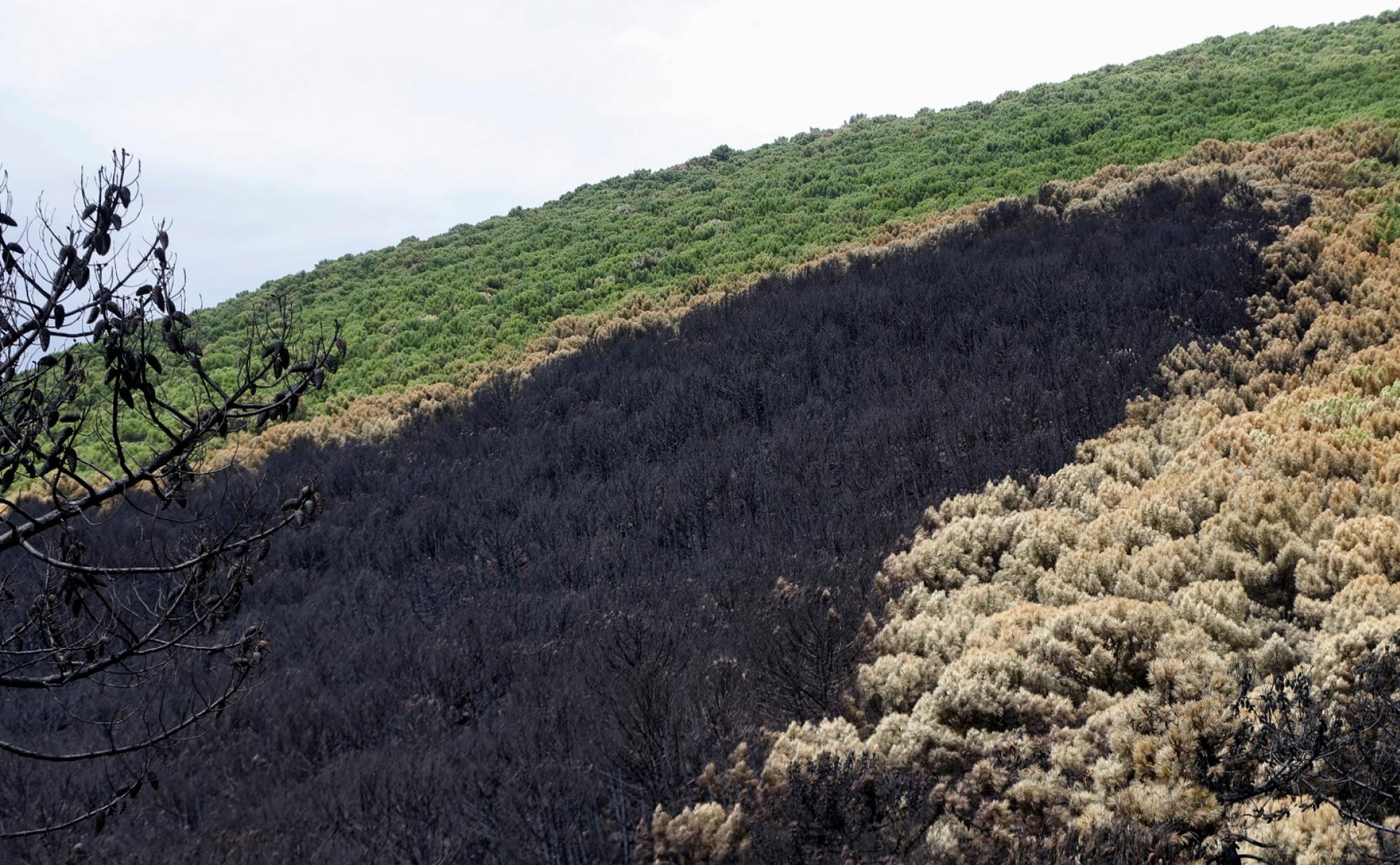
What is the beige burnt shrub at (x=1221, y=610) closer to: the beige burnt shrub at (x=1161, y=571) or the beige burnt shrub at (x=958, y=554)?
the beige burnt shrub at (x=1161, y=571)

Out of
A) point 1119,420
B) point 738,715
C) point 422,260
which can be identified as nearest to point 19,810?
point 738,715

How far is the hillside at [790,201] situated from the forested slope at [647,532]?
12.3 feet

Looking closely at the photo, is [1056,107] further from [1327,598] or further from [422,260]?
[1327,598]

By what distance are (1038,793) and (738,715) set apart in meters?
1.77

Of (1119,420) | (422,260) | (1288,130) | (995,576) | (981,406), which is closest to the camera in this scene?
(995,576)

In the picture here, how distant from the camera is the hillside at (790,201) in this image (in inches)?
767

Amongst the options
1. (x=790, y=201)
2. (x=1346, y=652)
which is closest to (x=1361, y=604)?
(x=1346, y=652)

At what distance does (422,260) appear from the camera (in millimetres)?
29109

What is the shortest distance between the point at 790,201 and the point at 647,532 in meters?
17.0

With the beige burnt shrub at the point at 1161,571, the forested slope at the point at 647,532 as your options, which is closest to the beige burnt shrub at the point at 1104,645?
the beige burnt shrub at the point at 1161,571

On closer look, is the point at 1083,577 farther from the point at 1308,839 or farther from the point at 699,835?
the point at 699,835

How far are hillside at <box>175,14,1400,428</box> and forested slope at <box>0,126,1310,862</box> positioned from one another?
3747 mm

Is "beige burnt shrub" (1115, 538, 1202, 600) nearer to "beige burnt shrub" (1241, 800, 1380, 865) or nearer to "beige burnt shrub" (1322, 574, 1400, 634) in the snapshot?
"beige burnt shrub" (1322, 574, 1400, 634)

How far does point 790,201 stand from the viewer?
24422 millimetres
